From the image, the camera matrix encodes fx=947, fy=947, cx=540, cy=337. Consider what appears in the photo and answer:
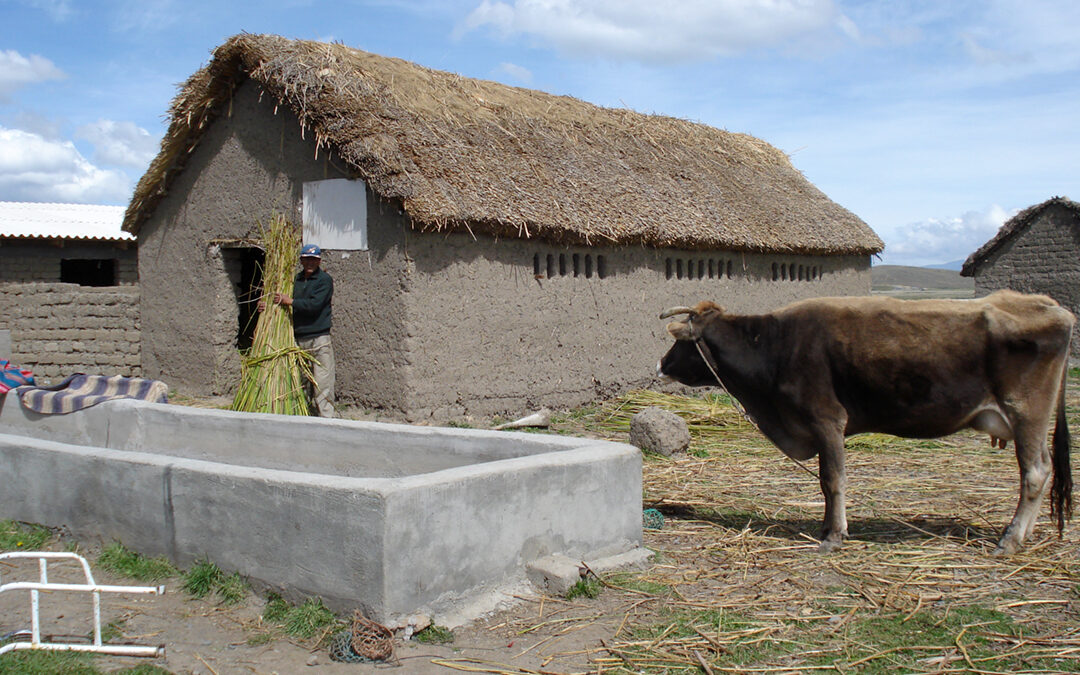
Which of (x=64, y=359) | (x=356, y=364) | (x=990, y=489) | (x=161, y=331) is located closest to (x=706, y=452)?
(x=990, y=489)

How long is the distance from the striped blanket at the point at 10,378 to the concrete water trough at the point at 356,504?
6.14 ft

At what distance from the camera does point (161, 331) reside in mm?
11195

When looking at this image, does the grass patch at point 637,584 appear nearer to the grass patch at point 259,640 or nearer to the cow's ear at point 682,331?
the grass patch at point 259,640

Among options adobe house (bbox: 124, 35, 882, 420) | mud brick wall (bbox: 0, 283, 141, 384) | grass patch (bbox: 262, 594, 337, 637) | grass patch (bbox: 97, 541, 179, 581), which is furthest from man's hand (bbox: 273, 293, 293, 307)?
grass patch (bbox: 262, 594, 337, 637)

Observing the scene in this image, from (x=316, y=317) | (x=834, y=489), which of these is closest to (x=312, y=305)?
(x=316, y=317)

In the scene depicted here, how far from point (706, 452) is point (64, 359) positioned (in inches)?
320

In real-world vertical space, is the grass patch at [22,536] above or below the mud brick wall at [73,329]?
below

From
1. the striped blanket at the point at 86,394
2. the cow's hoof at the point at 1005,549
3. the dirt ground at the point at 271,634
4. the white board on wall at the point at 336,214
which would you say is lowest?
the dirt ground at the point at 271,634

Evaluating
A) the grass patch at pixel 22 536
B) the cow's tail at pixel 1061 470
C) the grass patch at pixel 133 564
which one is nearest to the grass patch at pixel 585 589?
the grass patch at pixel 133 564

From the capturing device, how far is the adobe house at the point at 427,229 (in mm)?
9258

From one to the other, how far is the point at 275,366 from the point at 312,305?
2.14 feet

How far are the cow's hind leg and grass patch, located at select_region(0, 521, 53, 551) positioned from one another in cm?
526

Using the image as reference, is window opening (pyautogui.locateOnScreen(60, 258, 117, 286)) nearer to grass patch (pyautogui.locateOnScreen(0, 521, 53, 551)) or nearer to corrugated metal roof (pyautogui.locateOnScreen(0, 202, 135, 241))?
corrugated metal roof (pyautogui.locateOnScreen(0, 202, 135, 241))

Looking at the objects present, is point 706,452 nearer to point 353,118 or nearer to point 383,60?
point 353,118
